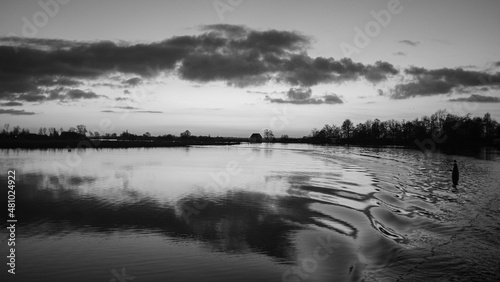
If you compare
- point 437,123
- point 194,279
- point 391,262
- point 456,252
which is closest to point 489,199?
point 456,252

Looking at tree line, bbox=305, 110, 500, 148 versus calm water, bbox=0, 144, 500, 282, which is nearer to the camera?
calm water, bbox=0, 144, 500, 282

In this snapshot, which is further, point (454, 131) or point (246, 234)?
point (454, 131)

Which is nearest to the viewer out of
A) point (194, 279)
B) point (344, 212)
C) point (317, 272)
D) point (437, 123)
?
point (194, 279)

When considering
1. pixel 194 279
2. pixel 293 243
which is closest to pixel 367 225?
pixel 293 243

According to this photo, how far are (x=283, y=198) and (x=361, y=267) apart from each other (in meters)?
12.8

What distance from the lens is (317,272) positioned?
10.7 m

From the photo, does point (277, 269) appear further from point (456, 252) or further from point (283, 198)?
point (283, 198)

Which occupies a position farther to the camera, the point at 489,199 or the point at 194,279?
the point at 489,199

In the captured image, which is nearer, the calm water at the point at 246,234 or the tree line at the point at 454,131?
the calm water at the point at 246,234

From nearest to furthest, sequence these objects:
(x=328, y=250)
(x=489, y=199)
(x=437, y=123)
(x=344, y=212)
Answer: (x=328, y=250)
(x=344, y=212)
(x=489, y=199)
(x=437, y=123)

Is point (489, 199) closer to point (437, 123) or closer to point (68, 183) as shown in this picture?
point (68, 183)

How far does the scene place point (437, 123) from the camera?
173625 mm

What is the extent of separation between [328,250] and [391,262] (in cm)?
225

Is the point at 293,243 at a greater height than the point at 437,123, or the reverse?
the point at 437,123
